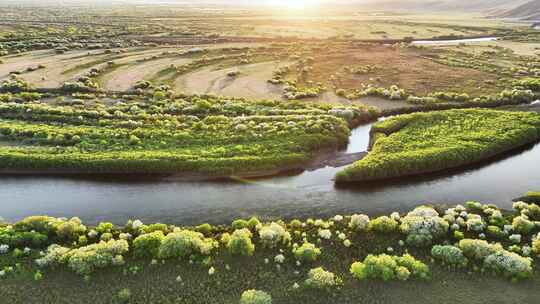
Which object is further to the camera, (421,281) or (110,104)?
(110,104)

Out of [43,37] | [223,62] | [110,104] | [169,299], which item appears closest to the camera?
[169,299]

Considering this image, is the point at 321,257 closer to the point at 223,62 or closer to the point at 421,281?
the point at 421,281

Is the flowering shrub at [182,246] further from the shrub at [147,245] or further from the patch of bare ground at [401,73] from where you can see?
the patch of bare ground at [401,73]

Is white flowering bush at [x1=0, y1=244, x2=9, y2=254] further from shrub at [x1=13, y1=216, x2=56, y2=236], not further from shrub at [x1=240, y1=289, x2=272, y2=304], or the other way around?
shrub at [x1=240, y1=289, x2=272, y2=304]

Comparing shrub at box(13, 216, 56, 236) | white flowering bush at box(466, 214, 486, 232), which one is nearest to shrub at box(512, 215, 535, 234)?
white flowering bush at box(466, 214, 486, 232)

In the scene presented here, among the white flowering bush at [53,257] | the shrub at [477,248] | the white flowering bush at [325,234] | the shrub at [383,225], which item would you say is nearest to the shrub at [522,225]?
the shrub at [477,248]

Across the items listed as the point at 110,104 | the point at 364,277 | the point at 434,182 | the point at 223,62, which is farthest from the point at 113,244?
the point at 223,62
